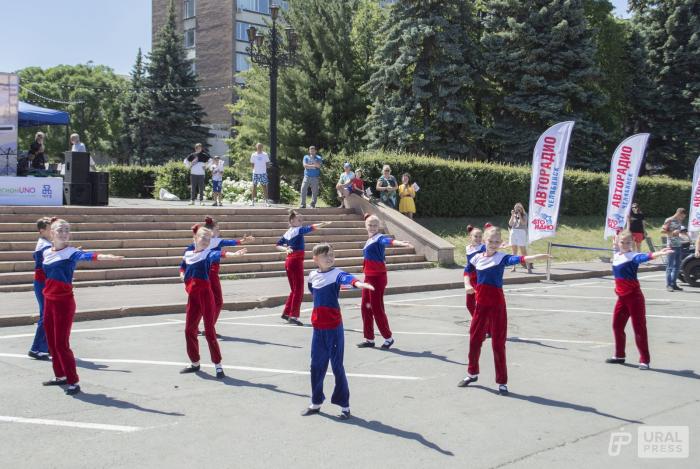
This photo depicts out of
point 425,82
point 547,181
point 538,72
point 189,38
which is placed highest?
point 189,38

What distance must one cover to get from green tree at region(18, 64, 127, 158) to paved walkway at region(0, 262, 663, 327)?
5045 cm

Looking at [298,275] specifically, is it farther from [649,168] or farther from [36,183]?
[649,168]

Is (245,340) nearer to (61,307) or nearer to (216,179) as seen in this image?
(61,307)

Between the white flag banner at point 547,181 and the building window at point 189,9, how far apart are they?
57074 mm

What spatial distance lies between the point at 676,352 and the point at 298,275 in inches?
217

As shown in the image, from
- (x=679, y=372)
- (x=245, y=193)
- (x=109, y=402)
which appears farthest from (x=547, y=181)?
(x=109, y=402)

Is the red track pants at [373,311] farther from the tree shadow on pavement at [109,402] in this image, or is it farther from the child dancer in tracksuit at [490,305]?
the tree shadow on pavement at [109,402]

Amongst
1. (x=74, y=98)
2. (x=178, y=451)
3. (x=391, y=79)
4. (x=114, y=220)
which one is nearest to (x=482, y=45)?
(x=391, y=79)

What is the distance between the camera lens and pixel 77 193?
828 inches

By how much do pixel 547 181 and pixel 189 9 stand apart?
2295 inches

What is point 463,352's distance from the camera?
31.0 ft
